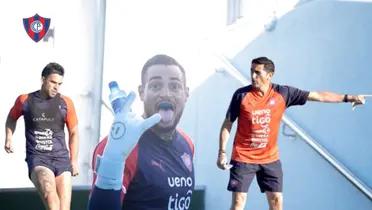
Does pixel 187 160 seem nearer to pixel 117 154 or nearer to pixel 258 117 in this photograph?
pixel 117 154

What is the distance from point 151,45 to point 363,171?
6.70ft

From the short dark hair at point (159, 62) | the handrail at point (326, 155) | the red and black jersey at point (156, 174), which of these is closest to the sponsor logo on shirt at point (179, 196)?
the red and black jersey at point (156, 174)

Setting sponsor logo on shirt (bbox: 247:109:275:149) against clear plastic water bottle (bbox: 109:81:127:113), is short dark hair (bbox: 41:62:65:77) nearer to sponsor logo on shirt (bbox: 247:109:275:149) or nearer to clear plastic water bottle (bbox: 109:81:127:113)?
clear plastic water bottle (bbox: 109:81:127:113)

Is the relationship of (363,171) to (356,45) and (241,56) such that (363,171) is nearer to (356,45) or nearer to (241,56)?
(356,45)

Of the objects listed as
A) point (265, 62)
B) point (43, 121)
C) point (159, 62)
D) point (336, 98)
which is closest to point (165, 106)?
point (159, 62)

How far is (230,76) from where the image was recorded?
6.53 m

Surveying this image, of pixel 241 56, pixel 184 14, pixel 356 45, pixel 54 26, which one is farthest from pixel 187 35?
pixel 356 45

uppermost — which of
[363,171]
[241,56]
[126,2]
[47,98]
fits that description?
[126,2]

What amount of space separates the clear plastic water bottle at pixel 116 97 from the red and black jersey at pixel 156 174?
28cm

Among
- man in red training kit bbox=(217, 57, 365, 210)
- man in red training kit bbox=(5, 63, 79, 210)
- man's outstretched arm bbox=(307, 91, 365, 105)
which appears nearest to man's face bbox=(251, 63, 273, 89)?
man in red training kit bbox=(217, 57, 365, 210)

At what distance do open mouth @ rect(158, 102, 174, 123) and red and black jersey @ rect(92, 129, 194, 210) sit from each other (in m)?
0.16

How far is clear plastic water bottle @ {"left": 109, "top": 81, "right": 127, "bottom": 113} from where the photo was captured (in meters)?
5.34

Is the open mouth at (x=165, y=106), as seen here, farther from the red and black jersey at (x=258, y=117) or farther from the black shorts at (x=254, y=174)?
the black shorts at (x=254, y=174)

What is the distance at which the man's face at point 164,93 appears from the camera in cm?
533
